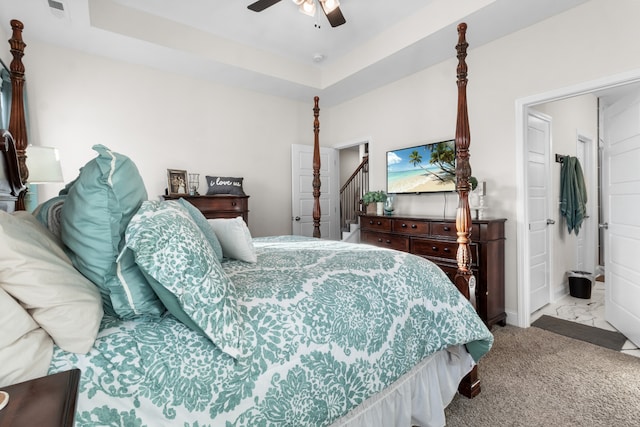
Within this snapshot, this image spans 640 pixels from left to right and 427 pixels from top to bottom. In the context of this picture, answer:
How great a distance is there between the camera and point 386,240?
3.55 meters

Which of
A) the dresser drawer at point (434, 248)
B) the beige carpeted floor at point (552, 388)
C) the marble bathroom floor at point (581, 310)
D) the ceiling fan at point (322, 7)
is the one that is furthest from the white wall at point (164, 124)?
the marble bathroom floor at point (581, 310)

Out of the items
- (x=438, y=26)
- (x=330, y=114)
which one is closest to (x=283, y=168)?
(x=330, y=114)

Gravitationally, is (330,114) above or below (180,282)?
above

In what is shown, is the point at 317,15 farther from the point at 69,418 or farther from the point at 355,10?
the point at 69,418

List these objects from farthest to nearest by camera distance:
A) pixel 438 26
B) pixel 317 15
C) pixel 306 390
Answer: pixel 317 15 → pixel 438 26 → pixel 306 390

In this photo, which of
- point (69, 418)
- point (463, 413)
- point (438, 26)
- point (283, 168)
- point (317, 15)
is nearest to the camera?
point (69, 418)

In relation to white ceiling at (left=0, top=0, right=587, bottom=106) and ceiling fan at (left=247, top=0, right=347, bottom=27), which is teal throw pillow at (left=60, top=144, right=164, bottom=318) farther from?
white ceiling at (left=0, top=0, right=587, bottom=106)

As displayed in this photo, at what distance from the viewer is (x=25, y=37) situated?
118 inches

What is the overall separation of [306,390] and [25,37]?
13.5ft

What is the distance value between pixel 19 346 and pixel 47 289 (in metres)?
0.13

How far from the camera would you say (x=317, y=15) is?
316 centimetres

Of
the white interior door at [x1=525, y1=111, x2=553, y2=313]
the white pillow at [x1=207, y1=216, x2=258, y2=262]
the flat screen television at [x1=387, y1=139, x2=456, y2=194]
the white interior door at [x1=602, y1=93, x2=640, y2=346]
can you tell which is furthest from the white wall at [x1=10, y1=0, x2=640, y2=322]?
the white pillow at [x1=207, y1=216, x2=258, y2=262]

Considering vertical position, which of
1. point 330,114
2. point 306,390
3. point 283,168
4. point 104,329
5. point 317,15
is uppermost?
point 317,15

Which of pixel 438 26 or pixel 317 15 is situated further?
pixel 317 15
